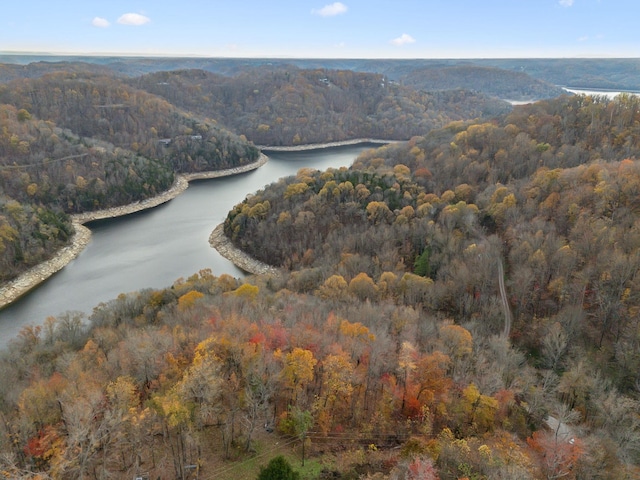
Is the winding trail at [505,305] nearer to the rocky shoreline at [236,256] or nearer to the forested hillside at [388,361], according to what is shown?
the forested hillside at [388,361]

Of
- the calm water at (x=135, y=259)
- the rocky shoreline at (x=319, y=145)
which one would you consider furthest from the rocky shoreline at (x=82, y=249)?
the rocky shoreline at (x=319, y=145)

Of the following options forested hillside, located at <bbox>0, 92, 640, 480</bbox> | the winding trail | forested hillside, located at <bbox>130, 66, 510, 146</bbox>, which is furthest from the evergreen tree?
forested hillside, located at <bbox>130, 66, 510, 146</bbox>

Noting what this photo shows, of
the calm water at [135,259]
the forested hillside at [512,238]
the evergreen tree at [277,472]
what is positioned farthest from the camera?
the calm water at [135,259]

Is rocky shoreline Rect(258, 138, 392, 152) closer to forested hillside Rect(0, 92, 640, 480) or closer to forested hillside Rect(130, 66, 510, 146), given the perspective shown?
forested hillside Rect(130, 66, 510, 146)

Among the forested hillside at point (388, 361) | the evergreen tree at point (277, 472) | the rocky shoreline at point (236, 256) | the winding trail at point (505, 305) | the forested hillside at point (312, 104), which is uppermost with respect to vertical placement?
the forested hillside at point (312, 104)

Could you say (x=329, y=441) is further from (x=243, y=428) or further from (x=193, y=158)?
(x=193, y=158)

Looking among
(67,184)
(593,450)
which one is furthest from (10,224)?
(593,450)

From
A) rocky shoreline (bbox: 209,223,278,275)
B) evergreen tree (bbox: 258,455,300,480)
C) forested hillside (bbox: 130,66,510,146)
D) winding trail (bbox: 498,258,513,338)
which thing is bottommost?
rocky shoreline (bbox: 209,223,278,275)
